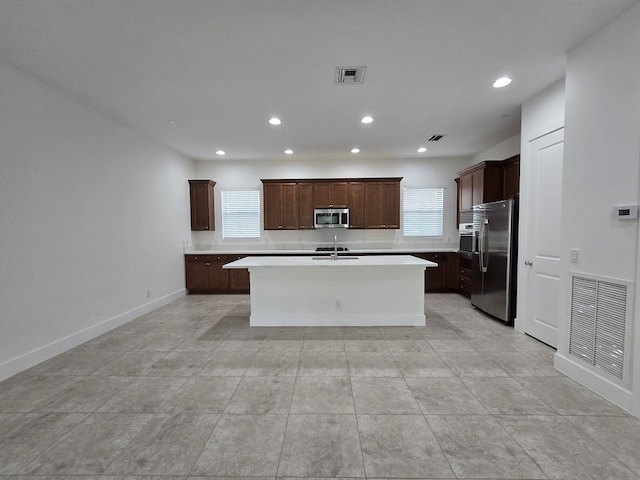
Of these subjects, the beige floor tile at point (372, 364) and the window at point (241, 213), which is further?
the window at point (241, 213)

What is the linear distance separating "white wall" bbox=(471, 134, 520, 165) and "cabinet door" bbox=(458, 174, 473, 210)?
619 mm

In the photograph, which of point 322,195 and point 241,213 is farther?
point 241,213

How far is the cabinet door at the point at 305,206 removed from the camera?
18.9 ft

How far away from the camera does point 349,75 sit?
2.67 meters

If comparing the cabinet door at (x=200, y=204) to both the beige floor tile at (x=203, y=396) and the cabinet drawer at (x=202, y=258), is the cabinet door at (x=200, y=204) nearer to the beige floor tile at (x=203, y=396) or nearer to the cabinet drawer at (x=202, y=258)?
the cabinet drawer at (x=202, y=258)

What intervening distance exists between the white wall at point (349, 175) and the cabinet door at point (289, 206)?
32cm

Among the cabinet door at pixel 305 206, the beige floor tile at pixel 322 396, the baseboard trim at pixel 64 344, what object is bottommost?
the beige floor tile at pixel 322 396

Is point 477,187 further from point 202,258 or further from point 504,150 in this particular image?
point 202,258

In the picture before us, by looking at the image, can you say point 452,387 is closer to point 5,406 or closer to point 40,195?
point 5,406

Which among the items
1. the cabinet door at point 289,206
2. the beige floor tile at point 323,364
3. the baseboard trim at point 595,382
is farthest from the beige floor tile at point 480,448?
the cabinet door at point 289,206

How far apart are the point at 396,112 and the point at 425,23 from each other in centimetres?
154

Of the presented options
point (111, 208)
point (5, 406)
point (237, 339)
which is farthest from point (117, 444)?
point (111, 208)

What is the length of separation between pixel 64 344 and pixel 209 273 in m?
2.69

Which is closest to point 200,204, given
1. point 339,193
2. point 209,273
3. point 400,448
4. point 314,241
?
point 209,273
